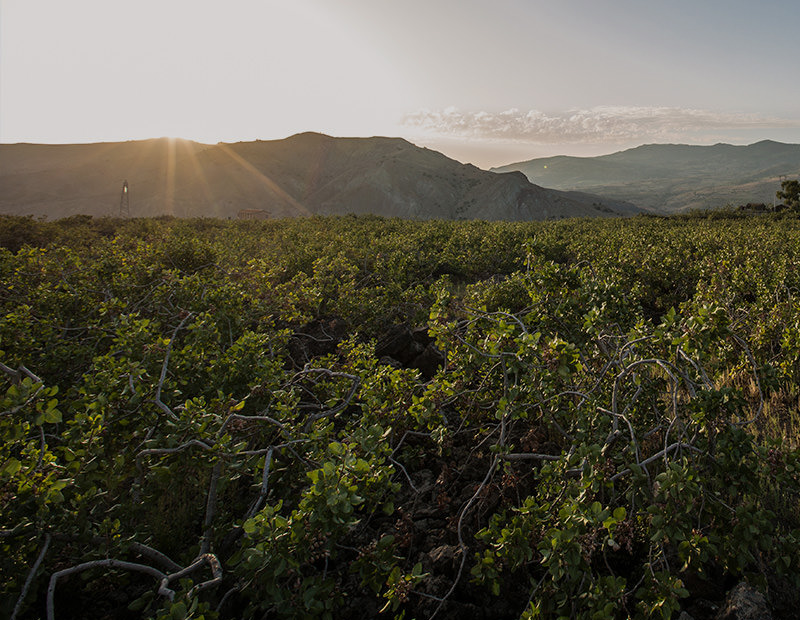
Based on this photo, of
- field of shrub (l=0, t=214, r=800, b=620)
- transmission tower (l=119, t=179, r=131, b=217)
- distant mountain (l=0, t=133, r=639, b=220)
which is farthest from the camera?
distant mountain (l=0, t=133, r=639, b=220)

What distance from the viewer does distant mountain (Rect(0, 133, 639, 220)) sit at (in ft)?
228

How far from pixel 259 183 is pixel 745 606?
9119cm

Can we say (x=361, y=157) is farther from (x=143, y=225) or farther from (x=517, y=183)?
→ (x=143, y=225)

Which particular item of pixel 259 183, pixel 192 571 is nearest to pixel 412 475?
pixel 192 571

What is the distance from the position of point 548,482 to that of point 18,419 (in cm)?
325

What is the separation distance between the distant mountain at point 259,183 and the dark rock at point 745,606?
225 feet

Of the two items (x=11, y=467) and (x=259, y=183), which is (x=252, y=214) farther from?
(x=11, y=467)

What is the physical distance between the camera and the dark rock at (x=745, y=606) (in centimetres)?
202

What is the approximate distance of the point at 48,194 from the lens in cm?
7156

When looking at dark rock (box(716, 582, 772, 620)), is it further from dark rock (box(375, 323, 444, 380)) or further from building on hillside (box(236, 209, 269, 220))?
building on hillside (box(236, 209, 269, 220))

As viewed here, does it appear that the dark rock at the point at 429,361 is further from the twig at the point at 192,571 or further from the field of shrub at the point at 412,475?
the twig at the point at 192,571

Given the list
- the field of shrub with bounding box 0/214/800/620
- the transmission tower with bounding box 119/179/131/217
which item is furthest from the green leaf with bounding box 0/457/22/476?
the transmission tower with bounding box 119/179/131/217

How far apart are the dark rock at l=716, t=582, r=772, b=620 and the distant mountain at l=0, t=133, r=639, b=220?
68669mm

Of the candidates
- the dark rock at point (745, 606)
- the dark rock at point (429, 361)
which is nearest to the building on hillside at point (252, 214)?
the dark rock at point (429, 361)
